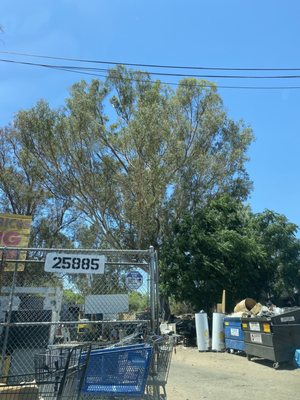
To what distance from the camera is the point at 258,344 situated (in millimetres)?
12797

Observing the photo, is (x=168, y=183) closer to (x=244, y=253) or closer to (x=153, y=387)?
(x=244, y=253)

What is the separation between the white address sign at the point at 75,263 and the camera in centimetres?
704

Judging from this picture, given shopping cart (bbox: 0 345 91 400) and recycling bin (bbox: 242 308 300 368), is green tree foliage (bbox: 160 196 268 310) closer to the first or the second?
recycling bin (bbox: 242 308 300 368)

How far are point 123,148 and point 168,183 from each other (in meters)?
3.37

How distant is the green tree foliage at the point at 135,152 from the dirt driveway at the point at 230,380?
42.0 ft

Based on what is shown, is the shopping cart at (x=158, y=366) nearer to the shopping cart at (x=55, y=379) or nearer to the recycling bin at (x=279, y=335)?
the shopping cart at (x=55, y=379)

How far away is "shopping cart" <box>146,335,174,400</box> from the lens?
639cm

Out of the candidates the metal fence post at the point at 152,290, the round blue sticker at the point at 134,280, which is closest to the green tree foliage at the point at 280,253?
the round blue sticker at the point at 134,280

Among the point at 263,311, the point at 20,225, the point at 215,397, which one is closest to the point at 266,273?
the point at 263,311

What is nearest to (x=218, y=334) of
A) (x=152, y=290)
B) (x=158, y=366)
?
(x=152, y=290)

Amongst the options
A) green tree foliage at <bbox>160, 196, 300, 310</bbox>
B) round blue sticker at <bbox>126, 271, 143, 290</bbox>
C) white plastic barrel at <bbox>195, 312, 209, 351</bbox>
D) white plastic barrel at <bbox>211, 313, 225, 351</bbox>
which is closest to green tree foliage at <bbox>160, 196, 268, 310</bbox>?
green tree foliage at <bbox>160, 196, 300, 310</bbox>

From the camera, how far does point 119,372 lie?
5906mm

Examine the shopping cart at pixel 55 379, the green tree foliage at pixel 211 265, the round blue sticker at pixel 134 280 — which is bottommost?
the shopping cart at pixel 55 379

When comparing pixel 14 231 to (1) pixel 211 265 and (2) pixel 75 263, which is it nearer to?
(1) pixel 211 265
